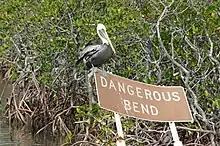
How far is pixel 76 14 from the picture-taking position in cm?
839

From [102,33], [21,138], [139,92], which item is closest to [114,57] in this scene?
[21,138]

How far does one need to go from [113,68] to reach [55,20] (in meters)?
1.53

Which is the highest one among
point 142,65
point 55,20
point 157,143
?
point 55,20

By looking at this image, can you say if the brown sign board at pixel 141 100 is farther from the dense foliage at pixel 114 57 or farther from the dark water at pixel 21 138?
the dark water at pixel 21 138

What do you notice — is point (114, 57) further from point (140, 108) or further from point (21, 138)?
point (140, 108)

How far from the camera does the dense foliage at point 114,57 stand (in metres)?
5.52

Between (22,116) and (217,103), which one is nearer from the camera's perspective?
(217,103)

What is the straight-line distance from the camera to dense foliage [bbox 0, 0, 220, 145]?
5.52 metres

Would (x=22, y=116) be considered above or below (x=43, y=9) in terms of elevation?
below

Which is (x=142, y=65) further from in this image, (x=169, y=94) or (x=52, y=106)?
(x=169, y=94)

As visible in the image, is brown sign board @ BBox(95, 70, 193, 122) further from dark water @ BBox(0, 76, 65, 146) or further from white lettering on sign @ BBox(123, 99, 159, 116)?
dark water @ BBox(0, 76, 65, 146)

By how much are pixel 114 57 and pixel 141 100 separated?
12.9ft

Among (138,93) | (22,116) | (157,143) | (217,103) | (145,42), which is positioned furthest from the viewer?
(22,116)

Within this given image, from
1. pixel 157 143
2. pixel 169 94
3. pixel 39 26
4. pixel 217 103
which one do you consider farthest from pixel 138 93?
pixel 39 26
